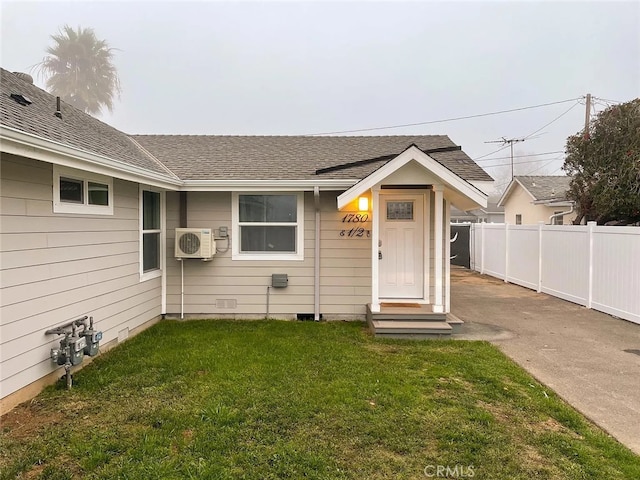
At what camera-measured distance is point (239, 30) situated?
30484 millimetres

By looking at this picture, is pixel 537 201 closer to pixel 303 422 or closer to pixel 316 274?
pixel 316 274

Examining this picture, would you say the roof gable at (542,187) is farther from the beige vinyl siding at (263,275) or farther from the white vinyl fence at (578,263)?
the beige vinyl siding at (263,275)

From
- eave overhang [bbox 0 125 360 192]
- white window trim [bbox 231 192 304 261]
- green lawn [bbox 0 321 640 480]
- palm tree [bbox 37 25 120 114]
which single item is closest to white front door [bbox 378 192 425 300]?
eave overhang [bbox 0 125 360 192]

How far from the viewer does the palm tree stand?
82.1 feet

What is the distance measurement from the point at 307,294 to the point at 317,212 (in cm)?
149

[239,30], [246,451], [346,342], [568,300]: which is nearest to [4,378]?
[246,451]

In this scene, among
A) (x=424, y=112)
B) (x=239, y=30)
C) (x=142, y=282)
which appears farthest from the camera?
(x=424, y=112)

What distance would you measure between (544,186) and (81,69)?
29.5 metres

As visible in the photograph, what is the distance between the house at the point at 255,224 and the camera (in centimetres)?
503

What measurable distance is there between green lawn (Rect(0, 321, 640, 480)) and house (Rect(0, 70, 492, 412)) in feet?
4.30

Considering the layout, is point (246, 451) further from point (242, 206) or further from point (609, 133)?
point (609, 133)

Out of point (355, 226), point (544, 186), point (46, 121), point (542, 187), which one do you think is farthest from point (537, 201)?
point (46, 121)

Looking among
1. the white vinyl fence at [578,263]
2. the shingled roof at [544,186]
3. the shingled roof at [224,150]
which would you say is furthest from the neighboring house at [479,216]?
the shingled roof at [224,150]

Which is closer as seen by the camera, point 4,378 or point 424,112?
point 4,378
